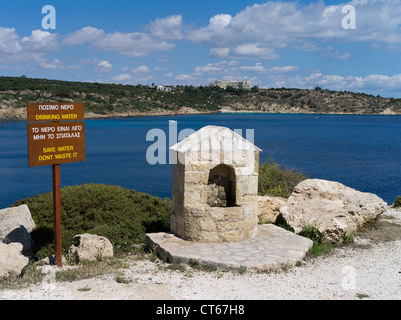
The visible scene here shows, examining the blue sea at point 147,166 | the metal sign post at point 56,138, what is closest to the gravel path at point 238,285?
the metal sign post at point 56,138

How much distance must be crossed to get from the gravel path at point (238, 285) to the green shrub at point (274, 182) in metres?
6.63

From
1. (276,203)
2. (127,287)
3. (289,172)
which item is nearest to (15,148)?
(289,172)

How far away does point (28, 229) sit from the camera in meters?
9.29

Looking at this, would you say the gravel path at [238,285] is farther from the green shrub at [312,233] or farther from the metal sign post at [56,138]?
the metal sign post at [56,138]

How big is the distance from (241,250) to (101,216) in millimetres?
3892

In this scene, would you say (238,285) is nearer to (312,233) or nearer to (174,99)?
(312,233)

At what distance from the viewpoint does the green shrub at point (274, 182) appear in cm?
1451

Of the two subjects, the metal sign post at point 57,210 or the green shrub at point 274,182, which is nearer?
the metal sign post at point 57,210

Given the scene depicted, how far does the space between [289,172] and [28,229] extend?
10.4 meters

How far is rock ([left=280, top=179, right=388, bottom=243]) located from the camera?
9.16 metres

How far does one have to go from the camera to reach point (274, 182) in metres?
15.1

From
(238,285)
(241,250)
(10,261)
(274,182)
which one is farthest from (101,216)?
(274,182)

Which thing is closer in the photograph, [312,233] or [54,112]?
[54,112]
